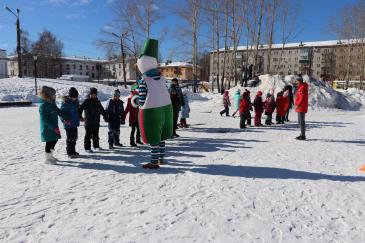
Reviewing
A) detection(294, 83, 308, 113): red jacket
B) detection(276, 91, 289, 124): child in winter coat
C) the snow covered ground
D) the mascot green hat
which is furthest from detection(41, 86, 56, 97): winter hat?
detection(276, 91, 289, 124): child in winter coat

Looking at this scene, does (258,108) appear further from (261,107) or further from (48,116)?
(48,116)

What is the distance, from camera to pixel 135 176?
4.82m

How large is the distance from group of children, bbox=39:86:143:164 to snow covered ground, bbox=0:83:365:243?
0.41 m

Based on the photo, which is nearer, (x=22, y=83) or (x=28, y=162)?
(x=28, y=162)

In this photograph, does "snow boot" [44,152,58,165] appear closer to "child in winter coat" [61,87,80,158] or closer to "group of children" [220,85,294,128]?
"child in winter coat" [61,87,80,158]

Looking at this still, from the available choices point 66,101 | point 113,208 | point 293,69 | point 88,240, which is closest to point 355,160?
point 113,208

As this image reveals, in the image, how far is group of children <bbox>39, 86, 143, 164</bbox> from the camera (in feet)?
17.9

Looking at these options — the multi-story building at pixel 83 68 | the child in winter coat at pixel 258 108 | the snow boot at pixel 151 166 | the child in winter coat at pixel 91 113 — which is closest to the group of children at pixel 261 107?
the child in winter coat at pixel 258 108

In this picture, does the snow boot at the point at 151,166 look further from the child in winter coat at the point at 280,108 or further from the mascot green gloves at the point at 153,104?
the child in winter coat at the point at 280,108

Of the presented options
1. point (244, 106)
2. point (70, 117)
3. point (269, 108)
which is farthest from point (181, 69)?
point (70, 117)

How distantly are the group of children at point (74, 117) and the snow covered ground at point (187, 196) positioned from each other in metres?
0.41

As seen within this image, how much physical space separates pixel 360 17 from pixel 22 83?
3658cm

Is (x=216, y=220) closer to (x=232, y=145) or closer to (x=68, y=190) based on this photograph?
(x=68, y=190)

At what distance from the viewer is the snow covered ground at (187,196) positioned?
3.02 metres
